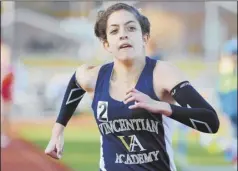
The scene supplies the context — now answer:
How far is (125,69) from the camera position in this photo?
3162 millimetres

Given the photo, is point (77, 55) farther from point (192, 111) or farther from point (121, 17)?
point (192, 111)

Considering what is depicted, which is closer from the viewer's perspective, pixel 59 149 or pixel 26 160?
pixel 59 149

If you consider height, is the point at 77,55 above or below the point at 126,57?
above

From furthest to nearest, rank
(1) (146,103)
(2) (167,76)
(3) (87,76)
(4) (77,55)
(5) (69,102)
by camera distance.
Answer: (4) (77,55)
(5) (69,102)
(3) (87,76)
(2) (167,76)
(1) (146,103)

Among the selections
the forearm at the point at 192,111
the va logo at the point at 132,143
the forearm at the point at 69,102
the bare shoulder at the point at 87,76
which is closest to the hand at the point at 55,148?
the forearm at the point at 69,102

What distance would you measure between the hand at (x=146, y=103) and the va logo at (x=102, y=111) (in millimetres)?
252

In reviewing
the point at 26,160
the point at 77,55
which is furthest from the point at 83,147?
the point at 77,55

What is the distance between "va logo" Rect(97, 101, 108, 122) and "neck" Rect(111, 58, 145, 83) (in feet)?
0.48

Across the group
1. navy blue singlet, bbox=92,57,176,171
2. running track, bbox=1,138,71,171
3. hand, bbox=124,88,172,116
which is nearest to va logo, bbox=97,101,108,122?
navy blue singlet, bbox=92,57,176,171

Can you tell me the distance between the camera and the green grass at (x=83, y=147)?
906 centimetres

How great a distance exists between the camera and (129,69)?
10.3ft

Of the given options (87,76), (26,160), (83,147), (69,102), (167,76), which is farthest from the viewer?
(83,147)

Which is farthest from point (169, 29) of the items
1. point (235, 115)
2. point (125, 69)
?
point (125, 69)

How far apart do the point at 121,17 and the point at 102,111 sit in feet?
1.39
